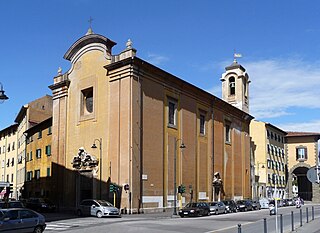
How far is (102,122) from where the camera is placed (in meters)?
40.9

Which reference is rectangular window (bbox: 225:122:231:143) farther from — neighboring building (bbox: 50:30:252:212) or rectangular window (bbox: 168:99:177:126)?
rectangular window (bbox: 168:99:177:126)

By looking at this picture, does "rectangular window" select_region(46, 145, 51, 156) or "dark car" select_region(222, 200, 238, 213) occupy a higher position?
"rectangular window" select_region(46, 145, 51, 156)

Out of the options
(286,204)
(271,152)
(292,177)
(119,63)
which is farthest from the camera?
(292,177)

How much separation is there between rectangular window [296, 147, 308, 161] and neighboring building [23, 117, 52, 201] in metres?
49.4

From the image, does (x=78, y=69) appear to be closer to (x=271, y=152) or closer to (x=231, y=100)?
(x=231, y=100)

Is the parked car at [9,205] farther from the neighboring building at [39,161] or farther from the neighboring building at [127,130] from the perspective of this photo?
the neighboring building at [39,161]

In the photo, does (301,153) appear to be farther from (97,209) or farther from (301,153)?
(97,209)

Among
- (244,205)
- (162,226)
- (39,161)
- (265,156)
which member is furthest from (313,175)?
(265,156)

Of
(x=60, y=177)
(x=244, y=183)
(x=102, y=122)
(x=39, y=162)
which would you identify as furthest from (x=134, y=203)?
(x=244, y=183)

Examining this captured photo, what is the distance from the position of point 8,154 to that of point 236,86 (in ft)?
130

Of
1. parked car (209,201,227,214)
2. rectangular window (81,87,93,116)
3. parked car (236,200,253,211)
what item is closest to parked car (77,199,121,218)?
parked car (209,201,227,214)

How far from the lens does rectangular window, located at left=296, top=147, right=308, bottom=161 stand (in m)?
83.4

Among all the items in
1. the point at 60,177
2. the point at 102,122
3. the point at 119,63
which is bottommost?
the point at 60,177

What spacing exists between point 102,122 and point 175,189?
899 cm
